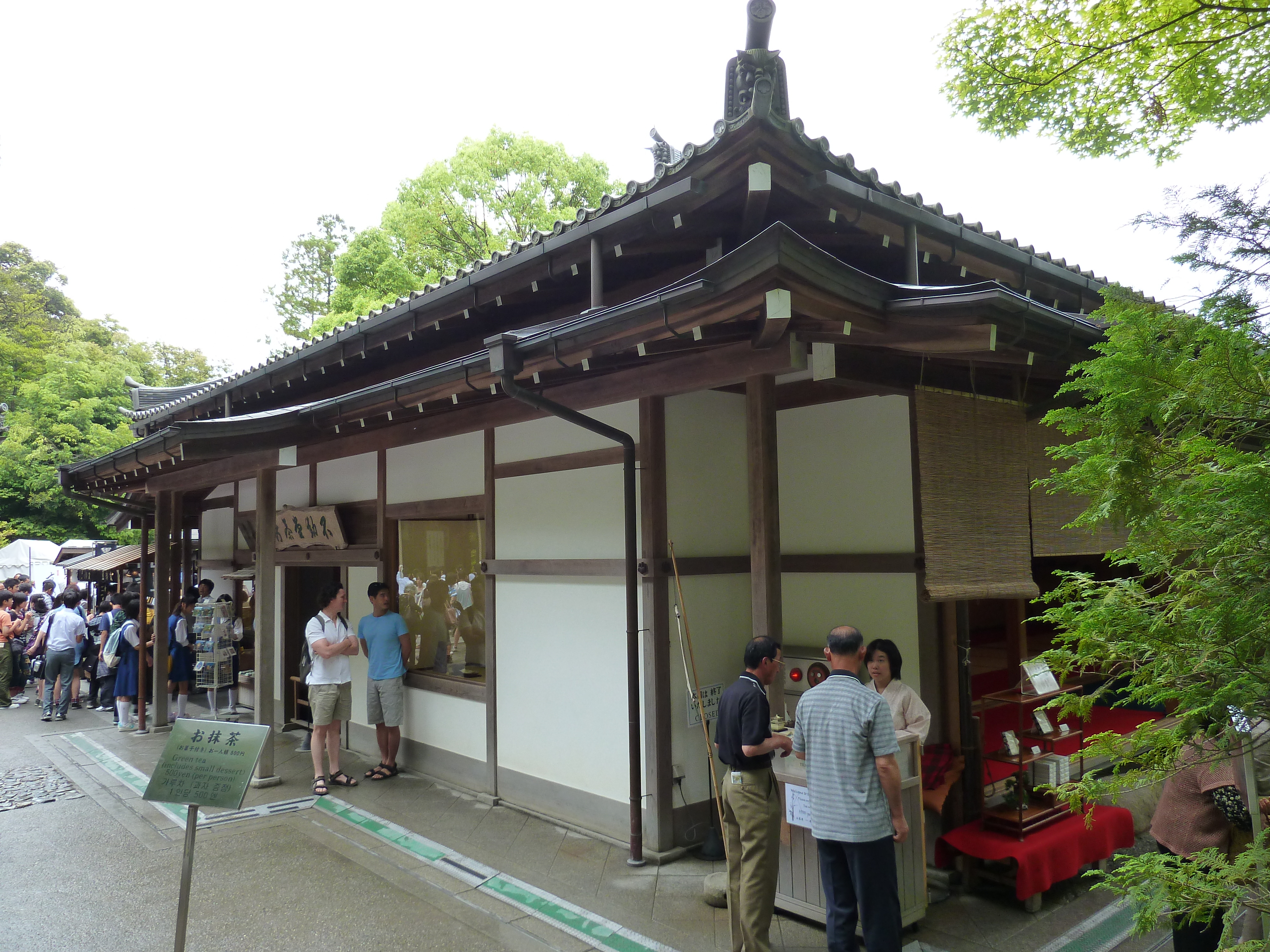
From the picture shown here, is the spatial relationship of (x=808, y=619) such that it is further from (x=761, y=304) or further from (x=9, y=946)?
(x=9, y=946)

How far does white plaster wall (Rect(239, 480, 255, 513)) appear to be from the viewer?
11.2 meters

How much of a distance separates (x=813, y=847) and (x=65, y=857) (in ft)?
17.9

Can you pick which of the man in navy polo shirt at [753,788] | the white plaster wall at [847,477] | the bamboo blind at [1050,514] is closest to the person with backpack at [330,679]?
the white plaster wall at [847,477]

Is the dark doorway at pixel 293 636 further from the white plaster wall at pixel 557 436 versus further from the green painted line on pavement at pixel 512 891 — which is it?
the white plaster wall at pixel 557 436

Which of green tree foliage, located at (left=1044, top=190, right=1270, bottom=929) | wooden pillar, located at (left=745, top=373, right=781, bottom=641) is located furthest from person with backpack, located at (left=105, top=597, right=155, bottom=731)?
green tree foliage, located at (left=1044, top=190, right=1270, bottom=929)

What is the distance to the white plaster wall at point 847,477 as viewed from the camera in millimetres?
5312

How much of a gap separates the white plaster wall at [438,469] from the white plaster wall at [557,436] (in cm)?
34

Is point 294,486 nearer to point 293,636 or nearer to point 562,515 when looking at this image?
point 293,636

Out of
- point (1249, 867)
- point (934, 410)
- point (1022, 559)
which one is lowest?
point (1249, 867)

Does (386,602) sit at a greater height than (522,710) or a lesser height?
greater

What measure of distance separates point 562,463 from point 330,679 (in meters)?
3.35

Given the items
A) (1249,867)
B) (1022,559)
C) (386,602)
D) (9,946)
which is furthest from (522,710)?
(1249,867)

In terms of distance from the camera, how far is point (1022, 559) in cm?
529

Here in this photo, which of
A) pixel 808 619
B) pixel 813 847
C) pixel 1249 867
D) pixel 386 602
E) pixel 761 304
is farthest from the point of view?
pixel 386 602
